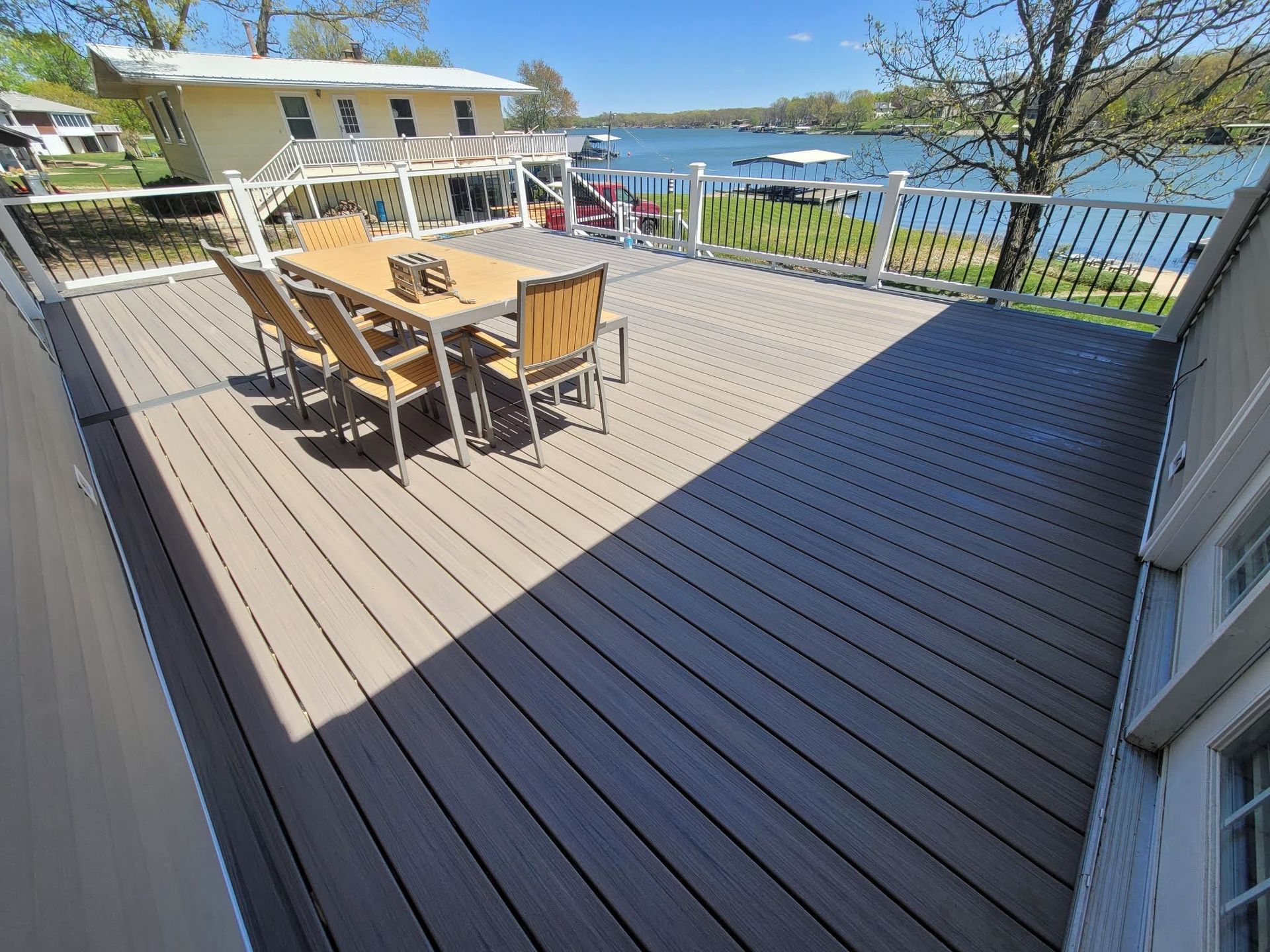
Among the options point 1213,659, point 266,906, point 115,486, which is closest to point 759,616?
point 1213,659

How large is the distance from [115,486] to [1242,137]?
33.0 ft

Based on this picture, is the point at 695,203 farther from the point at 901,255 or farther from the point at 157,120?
the point at 157,120

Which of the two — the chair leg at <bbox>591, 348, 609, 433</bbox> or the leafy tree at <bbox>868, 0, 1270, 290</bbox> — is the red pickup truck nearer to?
the leafy tree at <bbox>868, 0, 1270, 290</bbox>

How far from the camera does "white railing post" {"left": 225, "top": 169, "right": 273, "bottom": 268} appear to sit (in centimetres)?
552

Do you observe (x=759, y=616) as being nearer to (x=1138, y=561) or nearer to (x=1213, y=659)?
(x=1213, y=659)

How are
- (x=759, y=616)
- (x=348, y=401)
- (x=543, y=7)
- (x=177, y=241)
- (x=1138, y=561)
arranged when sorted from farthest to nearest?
(x=543, y=7)
(x=177, y=241)
(x=348, y=401)
(x=1138, y=561)
(x=759, y=616)

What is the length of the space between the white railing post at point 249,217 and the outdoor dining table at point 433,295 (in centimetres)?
279

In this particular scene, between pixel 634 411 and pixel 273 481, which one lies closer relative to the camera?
pixel 273 481

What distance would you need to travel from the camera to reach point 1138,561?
2.03m

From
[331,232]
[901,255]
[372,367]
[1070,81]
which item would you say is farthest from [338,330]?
[901,255]

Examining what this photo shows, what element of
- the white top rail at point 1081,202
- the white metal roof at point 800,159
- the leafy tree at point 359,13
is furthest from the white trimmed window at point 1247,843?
the leafy tree at point 359,13

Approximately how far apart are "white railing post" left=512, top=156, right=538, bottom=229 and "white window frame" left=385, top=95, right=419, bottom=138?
9182mm

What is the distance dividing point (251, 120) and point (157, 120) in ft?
14.4

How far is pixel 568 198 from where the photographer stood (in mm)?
7453
